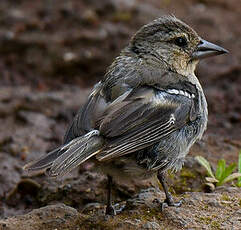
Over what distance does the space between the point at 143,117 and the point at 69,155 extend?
0.77 m

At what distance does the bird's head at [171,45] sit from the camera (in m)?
5.93

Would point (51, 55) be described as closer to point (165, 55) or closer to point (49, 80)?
point (49, 80)

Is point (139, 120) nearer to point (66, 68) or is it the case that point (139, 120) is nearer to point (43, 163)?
point (43, 163)

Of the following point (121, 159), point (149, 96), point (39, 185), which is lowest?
point (39, 185)

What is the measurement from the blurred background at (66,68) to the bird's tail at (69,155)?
1.43 metres

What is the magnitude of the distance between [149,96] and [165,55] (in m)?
0.84

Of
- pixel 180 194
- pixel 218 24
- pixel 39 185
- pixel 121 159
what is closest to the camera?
pixel 121 159

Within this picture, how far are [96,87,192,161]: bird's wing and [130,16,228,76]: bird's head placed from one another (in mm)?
→ 633

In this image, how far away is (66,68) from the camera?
907cm

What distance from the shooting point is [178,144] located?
17.1 feet

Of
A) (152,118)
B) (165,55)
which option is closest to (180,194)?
(152,118)

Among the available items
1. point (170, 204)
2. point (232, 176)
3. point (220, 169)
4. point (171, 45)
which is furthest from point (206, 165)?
point (171, 45)

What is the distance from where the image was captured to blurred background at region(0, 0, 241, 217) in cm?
680

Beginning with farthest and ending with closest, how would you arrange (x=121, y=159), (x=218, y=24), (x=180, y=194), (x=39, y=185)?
(x=218, y=24) → (x=39, y=185) → (x=180, y=194) → (x=121, y=159)
